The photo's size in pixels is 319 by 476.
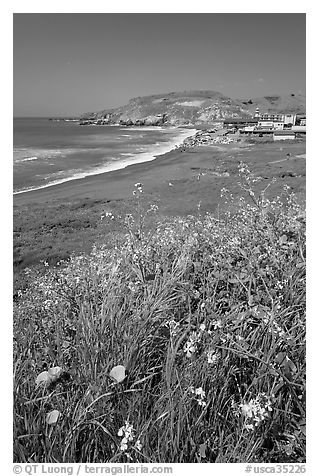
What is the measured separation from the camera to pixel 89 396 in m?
1.58

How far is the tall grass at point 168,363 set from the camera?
1.51 m

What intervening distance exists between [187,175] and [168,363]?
13.5ft

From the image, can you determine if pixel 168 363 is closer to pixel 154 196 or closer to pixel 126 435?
pixel 126 435

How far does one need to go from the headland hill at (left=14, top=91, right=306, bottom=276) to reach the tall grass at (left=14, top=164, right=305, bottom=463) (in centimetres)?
118

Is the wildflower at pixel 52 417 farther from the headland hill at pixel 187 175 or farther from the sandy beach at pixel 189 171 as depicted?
the sandy beach at pixel 189 171

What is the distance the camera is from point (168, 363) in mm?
1639

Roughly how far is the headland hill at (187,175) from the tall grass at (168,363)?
46.4 inches

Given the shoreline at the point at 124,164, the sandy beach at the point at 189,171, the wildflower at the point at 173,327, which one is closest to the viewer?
the wildflower at the point at 173,327

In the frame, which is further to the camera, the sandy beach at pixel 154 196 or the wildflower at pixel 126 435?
the sandy beach at pixel 154 196

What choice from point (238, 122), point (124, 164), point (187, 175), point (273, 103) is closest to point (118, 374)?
point (187, 175)

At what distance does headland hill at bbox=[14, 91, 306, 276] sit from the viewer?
387cm

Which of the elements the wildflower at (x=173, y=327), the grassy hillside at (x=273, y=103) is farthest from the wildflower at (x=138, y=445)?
the grassy hillside at (x=273, y=103)
